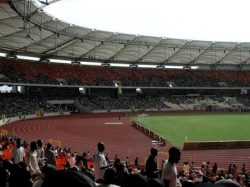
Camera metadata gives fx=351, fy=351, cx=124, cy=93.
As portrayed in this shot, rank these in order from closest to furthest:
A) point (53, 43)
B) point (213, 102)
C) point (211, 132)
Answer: point (211, 132), point (53, 43), point (213, 102)

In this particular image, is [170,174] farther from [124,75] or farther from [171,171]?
[124,75]

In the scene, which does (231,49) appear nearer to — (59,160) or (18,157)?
(59,160)

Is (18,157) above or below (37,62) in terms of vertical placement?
below

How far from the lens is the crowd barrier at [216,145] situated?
83.1 ft

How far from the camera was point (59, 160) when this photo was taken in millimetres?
16438

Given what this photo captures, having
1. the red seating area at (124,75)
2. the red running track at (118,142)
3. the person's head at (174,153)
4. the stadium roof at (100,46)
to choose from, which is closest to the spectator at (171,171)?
the person's head at (174,153)

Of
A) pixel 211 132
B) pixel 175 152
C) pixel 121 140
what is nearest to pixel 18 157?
pixel 175 152

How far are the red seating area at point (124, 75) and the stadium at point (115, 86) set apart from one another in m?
0.22

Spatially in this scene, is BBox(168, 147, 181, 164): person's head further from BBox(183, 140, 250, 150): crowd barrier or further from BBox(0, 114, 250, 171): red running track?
BBox(183, 140, 250, 150): crowd barrier

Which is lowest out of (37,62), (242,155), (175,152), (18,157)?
(242,155)

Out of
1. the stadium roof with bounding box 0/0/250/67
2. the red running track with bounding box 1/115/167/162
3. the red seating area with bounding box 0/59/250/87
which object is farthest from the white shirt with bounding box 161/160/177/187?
the red seating area with bounding box 0/59/250/87

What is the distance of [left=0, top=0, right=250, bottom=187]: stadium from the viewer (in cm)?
3581

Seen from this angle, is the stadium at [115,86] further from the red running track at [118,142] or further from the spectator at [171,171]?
the spectator at [171,171]

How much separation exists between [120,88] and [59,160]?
55573 millimetres
